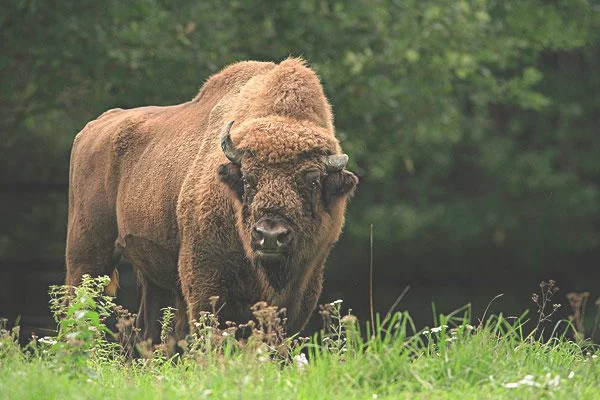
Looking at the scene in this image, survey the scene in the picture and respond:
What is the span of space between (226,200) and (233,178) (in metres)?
0.26

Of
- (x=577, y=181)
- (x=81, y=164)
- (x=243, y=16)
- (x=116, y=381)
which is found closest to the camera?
(x=116, y=381)

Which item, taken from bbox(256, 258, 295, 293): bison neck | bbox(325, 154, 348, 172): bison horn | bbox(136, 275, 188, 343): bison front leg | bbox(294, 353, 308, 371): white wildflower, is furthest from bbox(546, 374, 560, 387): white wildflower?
bbox(136, 275, 188, 343): bison front leg

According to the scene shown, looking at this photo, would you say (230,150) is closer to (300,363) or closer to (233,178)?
(233,178)

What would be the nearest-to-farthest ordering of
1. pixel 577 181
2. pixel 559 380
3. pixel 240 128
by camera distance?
pixel 559 380 < pixel 240 128 < pixel 577 181

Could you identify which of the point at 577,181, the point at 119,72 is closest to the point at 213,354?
the point at 119,72

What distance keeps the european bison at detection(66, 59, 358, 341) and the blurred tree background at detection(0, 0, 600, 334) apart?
16.9 ft

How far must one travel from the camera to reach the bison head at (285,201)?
7.03 metres

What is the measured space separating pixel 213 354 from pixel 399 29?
11.6 m

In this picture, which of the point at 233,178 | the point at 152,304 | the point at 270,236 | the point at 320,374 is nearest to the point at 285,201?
the point at 270,236

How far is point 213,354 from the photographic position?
577 centimetres

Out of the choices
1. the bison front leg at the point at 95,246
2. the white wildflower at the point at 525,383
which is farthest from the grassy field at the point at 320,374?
the bison front leg at the point at 95,246

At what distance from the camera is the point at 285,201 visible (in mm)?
7066

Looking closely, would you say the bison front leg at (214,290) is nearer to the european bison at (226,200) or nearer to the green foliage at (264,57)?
the european bison at (226,200)

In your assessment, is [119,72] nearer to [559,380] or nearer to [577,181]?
[559,380]
